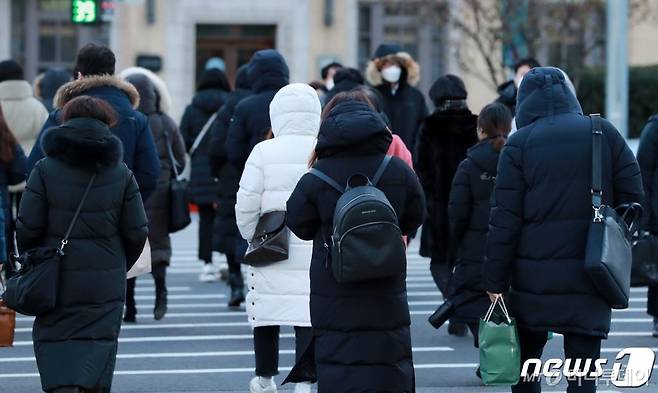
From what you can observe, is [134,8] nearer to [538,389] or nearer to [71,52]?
[71,52]

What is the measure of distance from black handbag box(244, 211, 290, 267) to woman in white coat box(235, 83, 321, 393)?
67 millimetres

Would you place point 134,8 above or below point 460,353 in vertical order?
above

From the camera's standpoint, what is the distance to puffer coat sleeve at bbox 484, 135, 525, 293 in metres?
7.44

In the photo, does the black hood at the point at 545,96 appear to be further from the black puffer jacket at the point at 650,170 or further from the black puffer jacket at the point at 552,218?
the black puffer jacket at the point at 650,170

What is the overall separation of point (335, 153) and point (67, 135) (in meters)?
1.33

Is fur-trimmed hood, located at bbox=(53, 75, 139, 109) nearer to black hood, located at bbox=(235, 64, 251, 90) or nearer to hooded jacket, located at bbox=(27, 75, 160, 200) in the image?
hooded jacket, located at bbox=(27, 75, 160, 200)

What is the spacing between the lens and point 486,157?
10438mm

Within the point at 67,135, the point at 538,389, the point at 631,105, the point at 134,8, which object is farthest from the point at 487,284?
the point at 134,8

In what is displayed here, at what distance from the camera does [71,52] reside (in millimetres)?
30375

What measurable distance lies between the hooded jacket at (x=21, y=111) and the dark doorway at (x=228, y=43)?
1615 cm

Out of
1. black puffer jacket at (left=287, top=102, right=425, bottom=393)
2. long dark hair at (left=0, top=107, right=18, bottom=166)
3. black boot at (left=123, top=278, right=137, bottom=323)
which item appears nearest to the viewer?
black puffer jacket at (left=287, top=102, right=425, bottom=393)

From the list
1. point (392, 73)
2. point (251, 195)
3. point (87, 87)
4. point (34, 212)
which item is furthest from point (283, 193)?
point (392, 73)

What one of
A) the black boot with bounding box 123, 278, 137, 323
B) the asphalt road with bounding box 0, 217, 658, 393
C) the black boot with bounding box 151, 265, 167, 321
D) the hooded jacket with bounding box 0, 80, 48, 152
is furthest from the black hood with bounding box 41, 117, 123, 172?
the hooded jacket with bounding box 0, 80, 48, 152

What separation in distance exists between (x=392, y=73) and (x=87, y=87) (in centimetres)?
560
